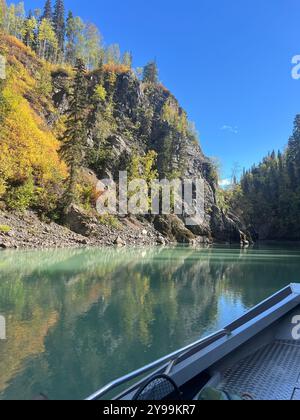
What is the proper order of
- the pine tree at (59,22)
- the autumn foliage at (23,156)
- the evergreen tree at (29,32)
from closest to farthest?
the autumn foliage at (23,156), the evergreen tree at (29,32), the pine tree at (59,22)

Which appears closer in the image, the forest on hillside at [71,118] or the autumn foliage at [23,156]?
the autumn foliage at [23,156]

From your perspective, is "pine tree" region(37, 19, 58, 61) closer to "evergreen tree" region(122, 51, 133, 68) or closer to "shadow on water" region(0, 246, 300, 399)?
"evergreen tree" region(122, 51, 133, 68)

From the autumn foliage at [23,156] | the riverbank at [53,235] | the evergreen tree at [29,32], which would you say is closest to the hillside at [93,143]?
the autumn foliage at [23,156]

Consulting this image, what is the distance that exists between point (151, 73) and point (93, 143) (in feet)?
165

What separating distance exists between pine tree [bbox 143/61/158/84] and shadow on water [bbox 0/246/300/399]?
88193 mm

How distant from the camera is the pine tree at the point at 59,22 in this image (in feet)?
317

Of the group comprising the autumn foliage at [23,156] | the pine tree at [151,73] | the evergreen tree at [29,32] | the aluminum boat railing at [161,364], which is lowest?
the aluminum boat railing at [161,364]

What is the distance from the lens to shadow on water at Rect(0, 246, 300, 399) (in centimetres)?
639

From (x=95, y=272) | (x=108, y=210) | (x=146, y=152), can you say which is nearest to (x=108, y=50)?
(x=146, y=152)

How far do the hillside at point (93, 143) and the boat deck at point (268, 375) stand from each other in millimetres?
27765

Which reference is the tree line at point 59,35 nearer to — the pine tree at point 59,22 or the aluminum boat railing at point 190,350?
the pine tree at point 59,22

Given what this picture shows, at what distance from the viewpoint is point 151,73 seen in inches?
3959

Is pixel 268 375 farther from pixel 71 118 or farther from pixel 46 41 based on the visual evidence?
pixel 46 41

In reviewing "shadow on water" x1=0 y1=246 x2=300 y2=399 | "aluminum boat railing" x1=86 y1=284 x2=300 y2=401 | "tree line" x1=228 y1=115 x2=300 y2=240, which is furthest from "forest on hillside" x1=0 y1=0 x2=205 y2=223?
"aluminum boat railing" x1=86 y1=284 x2=300 y2=401
